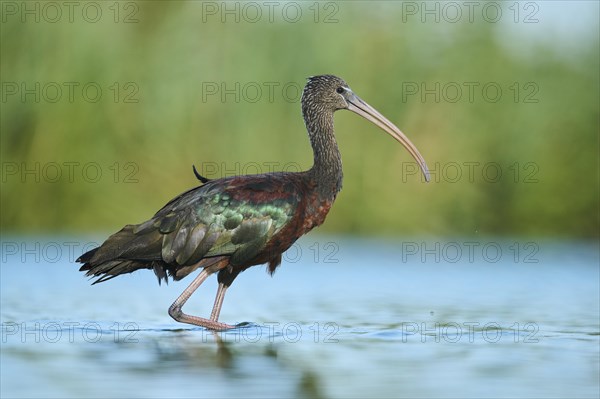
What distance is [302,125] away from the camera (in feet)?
59.9

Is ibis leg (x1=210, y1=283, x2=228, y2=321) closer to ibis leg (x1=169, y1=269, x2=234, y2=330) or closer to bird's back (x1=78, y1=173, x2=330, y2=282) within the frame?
ibis leg (x1=169, y1=269, x2=234, y2=330)

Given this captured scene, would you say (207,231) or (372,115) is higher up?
(372,115)

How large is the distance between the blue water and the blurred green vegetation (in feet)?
5.87

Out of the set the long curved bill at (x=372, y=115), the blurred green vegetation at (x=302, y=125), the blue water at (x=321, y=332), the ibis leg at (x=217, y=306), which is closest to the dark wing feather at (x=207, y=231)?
the ibis leg at (x=217, y=306)

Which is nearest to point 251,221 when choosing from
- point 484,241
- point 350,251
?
point 350,251

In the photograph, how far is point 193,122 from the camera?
1859cm

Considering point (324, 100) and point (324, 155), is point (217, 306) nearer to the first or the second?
point (324, 155)

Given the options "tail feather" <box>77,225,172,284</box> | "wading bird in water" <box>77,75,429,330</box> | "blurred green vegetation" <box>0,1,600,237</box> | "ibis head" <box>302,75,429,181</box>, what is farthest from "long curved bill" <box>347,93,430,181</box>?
"blurred green vegetation" <box>0,1,600,237</box>

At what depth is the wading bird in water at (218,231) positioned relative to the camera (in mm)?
9594

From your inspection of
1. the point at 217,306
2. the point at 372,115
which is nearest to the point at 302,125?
the point at 372,115

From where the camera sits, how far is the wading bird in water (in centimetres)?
959

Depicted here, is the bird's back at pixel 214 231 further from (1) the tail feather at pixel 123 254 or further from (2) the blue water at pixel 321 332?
(2) the blue water at pixel 321 332

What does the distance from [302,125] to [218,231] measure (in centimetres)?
868

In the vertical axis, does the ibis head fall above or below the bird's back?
above
